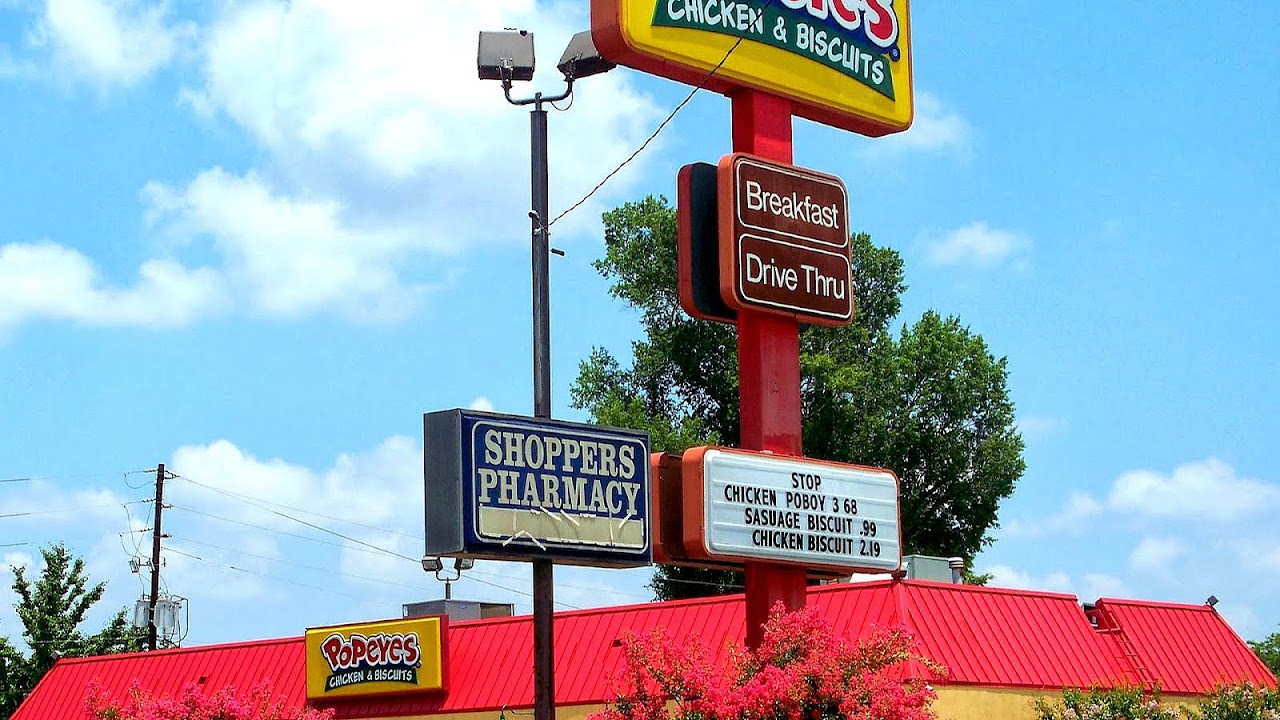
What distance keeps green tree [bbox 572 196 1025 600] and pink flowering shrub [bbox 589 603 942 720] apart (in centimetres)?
3530

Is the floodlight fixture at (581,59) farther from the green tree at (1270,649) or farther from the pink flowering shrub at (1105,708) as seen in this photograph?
the green tree at (1270,649)

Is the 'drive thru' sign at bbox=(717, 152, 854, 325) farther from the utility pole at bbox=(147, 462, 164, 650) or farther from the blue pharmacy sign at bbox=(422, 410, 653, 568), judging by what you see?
the utility pole at bbox=(147, 462, 164, 650)

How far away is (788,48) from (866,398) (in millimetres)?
33390

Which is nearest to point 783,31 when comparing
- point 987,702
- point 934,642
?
point 934,642

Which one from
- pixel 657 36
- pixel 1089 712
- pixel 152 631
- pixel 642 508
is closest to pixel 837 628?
pixel 1089 712

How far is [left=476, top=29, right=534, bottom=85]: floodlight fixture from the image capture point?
824 inches

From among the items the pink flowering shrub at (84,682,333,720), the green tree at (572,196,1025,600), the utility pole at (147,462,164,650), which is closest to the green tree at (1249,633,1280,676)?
the green tree at (572,196,1025,600)

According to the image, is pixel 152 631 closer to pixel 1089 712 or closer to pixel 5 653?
pixel 5 653

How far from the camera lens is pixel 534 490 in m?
21.2

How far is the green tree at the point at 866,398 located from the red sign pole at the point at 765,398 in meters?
31.8

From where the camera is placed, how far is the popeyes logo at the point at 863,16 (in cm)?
2555

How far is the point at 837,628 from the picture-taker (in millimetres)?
27344

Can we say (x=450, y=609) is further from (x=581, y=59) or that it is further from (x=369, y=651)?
(x=581, y=59)

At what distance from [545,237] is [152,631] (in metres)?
35.4
